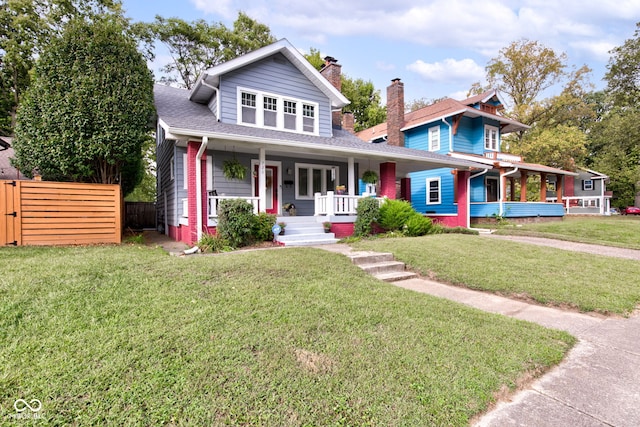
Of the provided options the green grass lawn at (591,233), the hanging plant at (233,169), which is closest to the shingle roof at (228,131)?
the hanging plant at (233,169)

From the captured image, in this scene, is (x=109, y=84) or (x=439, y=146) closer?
(x=109, y=84)

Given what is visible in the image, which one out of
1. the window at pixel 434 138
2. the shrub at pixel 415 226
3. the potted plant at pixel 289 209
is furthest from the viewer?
the window at pixel 434 138

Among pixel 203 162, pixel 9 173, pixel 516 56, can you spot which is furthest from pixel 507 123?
pixel 9 173

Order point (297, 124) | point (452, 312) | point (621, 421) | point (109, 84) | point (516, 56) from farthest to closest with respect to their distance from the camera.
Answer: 1. point (516, 56)
2. point (297, 124)
3. point (109, 84)
4. point (452, 312)
5. point (621, 421)

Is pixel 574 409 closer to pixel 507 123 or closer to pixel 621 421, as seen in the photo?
pixel 621 421

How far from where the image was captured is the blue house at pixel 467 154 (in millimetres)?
16234

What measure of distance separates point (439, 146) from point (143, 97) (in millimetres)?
14929

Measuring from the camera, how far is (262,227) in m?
8.31

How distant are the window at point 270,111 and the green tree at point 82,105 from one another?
3781 mm

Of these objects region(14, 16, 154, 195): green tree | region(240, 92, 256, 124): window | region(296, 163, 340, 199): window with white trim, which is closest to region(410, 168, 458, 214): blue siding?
region(296, 163, 340, 199): window with white trim

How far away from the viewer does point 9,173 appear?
58.7 ft

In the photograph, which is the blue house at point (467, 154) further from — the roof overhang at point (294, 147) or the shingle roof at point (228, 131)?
the shingle roof at point (228, 131)

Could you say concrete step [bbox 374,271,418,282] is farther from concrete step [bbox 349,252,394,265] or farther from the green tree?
the green tree

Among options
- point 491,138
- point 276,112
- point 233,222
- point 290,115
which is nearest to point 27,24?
point 276,112
